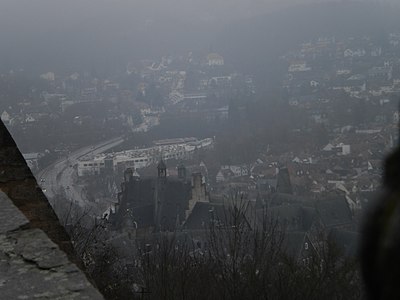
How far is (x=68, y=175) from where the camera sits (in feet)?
125

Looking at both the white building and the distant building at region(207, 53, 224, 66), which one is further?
the distant building at region(207, 53, 224, 66)

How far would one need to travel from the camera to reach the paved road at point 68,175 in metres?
30.6

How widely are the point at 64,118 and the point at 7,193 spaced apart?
4563cm

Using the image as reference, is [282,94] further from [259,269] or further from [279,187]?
[259,269]

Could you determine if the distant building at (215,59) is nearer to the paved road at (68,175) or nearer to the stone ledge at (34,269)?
the paved road at (68,175)

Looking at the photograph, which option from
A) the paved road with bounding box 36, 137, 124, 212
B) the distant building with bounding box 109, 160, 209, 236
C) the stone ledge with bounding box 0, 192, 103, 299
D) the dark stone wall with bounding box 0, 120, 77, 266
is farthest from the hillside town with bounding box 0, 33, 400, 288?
the stone ledge with bounding box 0, 192, 103, 299

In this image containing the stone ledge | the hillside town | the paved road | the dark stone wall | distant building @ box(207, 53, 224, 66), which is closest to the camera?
the stone ledge

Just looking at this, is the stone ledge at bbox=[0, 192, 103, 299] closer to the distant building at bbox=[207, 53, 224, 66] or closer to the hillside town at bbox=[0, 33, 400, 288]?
the hillside town at bbox=[0, 33, 400, 288]

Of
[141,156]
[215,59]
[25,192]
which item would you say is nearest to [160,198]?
[141,156]

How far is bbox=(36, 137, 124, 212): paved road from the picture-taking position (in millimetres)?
30562

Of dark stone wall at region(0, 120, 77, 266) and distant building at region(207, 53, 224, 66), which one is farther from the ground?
dark stone wall at region(0, 120, 77, 266)

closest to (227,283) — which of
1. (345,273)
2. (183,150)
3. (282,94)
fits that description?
(345,273)

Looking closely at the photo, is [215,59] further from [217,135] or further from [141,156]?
[141,156]

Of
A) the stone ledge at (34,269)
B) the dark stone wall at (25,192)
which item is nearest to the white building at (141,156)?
the dark stone wall at (25,192)
